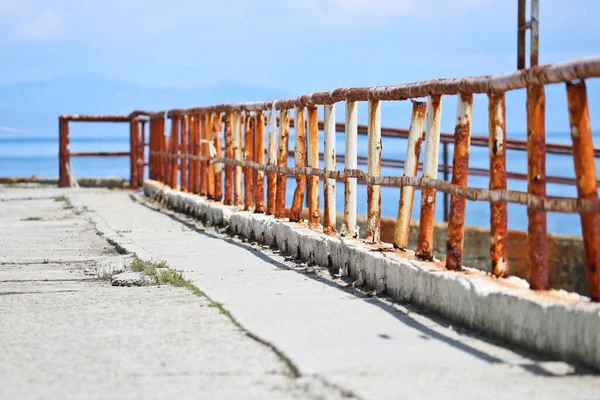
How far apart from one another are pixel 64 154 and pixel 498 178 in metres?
19.1

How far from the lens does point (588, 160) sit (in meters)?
5.21

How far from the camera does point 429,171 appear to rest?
713cm

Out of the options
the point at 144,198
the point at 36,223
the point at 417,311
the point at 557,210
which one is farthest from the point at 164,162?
the point at 557,210

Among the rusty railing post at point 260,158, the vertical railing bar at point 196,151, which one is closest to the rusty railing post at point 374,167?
the rusty railing post at point 260,158

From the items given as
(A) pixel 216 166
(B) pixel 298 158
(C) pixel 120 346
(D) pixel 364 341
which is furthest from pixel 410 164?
(A) pixel 216 166

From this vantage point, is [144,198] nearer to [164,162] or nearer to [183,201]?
[164,162]

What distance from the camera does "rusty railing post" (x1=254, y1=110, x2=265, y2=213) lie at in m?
11.8

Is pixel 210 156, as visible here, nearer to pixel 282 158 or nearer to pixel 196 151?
pixel 196 151

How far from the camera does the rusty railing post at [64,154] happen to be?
79.6ft

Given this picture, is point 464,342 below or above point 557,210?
below

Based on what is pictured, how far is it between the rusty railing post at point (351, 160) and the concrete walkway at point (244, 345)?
0.42 meters

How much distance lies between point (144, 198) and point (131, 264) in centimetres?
1112

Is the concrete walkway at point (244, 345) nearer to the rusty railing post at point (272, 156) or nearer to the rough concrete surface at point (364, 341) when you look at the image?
the rough concrete surface at point (364, 341)

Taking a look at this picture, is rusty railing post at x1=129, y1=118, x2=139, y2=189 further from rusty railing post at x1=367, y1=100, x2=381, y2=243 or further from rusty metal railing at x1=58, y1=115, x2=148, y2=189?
rusty railing post at x1=367, y1=100, x2=381, y2=243
